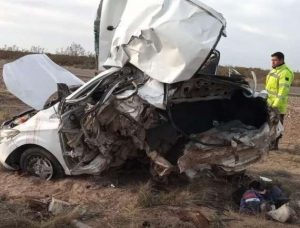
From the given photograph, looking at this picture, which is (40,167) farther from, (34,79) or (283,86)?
(283,86)

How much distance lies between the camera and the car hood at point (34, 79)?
782cm

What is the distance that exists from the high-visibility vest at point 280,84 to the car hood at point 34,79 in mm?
4184

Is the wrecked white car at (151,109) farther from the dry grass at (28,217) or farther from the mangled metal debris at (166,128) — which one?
the dry grass at (28,217)

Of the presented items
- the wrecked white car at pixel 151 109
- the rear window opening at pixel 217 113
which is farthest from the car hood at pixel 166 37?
the rear window opening at pixel 217 113

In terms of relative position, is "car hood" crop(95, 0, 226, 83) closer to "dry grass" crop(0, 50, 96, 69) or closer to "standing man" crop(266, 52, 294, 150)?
"standing man" crop(266, 52, 294, 150)

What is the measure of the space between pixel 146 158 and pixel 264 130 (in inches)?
62.4

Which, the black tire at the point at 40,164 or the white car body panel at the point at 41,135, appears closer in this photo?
the white car body panel at the point at 41,135

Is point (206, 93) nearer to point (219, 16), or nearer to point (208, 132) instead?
point (208, 132)

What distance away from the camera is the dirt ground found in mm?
5945

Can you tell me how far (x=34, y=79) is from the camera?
821cm

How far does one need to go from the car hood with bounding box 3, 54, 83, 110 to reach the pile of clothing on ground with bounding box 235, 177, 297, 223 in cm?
306

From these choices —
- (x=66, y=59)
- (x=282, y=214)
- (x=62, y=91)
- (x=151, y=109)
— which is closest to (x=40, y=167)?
(x=62, y=91)

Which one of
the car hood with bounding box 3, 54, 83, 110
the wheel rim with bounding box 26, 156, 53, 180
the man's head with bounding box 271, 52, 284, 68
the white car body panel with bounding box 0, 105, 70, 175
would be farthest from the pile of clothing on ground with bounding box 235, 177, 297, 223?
the man's head with bounding box 271, 52, 284, 68

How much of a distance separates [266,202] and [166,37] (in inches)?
91.2
